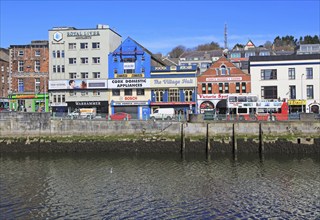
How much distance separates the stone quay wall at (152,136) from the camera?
45938 millimetres

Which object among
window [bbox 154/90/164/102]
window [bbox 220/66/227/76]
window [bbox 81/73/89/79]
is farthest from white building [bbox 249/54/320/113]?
window [bbox 81/73/89/79]

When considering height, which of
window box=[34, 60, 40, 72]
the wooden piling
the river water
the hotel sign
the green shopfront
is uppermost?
the hotel sign

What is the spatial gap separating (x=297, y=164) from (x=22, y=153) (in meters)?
31.1

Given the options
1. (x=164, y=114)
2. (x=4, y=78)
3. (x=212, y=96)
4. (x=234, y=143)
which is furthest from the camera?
(x=4, y=78)

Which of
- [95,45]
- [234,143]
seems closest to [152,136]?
[234,143]

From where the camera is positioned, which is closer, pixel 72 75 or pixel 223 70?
pixel 223 70

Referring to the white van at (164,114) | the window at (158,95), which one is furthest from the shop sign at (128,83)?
Result: the white van at (164,114)

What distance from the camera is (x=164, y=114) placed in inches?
2172

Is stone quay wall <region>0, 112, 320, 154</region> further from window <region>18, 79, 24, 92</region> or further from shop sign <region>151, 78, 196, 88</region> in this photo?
window <region>18, 79, 24, 92</region>

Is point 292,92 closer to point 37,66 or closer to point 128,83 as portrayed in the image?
point 128,83

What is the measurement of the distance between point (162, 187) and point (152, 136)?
19.1 m

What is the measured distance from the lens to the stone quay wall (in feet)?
151

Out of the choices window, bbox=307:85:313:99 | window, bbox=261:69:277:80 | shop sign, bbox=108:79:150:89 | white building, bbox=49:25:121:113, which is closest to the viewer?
window, bbox=307:85:313:99

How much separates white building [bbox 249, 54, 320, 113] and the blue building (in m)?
16.7
